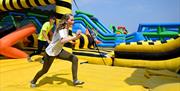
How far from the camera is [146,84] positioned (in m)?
4.39

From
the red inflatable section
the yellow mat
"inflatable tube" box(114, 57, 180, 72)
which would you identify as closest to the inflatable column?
the red inflatable section

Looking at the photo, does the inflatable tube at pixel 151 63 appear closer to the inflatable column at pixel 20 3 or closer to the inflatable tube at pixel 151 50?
the inflatable tube at pixel 151 50

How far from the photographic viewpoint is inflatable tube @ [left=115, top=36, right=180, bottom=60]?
5949mm

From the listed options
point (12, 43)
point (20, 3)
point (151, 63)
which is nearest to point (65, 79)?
point (151, 63)

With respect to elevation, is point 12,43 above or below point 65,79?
above

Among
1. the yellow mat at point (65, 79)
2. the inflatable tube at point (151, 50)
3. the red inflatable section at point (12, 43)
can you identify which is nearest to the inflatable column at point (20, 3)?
the red inflatable section at point (12, 43)

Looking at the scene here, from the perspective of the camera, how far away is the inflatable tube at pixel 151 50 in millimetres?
5949

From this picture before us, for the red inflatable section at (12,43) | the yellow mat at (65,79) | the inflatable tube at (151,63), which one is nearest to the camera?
the yellow mat at (65,79)

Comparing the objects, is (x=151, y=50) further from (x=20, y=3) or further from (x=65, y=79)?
(x=20, y=3)

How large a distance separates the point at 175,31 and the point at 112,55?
24.9ft

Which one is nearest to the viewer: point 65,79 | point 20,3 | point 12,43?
point 65,79

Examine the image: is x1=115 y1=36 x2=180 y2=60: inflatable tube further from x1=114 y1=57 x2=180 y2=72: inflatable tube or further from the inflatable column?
the inflatable column

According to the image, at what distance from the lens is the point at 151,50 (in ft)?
20.9

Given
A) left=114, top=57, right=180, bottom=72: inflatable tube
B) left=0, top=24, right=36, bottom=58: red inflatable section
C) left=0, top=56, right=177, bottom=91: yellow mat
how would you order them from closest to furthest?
left=0, top=56, right=177, bottom=91: yellow mat → left=114, top=57, right=180, bottom=72: inflatable tube → left=0, top=24, right=36, bottom=58: red inflatable section
